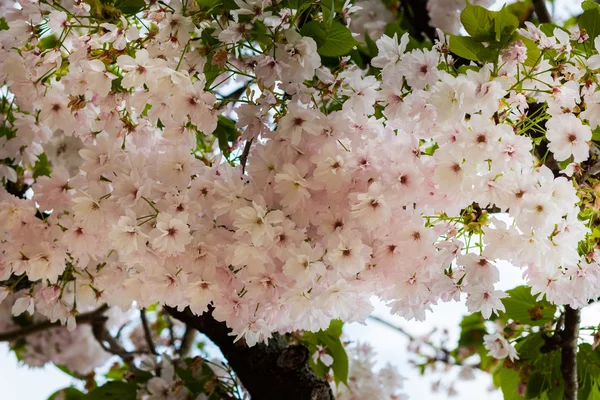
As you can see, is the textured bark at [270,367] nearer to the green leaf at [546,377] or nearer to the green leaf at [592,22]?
the green leaf at [546,377]

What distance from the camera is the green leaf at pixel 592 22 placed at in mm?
839

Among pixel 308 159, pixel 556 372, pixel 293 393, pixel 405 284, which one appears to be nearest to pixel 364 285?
pixel 405 284

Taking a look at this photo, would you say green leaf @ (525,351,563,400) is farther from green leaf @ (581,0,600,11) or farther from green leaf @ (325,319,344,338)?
green leaf @ (581,0,600,11)

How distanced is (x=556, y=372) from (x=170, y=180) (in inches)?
36.3

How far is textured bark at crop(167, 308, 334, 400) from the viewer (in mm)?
1335

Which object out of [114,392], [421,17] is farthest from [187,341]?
[421,17]

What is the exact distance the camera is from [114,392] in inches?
59.7

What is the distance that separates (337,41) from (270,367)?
2.40ft

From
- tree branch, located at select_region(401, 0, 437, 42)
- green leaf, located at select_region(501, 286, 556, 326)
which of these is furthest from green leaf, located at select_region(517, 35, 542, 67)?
tree branch, located at select_region(401, 0, 437, 42)

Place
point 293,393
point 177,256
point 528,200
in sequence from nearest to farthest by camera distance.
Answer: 1. point 528,200
2. point 177,256
3. point 293,393

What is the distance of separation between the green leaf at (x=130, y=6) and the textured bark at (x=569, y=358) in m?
0.88

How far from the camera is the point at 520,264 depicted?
0.78 meters

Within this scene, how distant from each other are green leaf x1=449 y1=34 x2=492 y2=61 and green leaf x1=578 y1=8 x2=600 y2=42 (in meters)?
0.15

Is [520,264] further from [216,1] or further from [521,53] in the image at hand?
[216,1]
